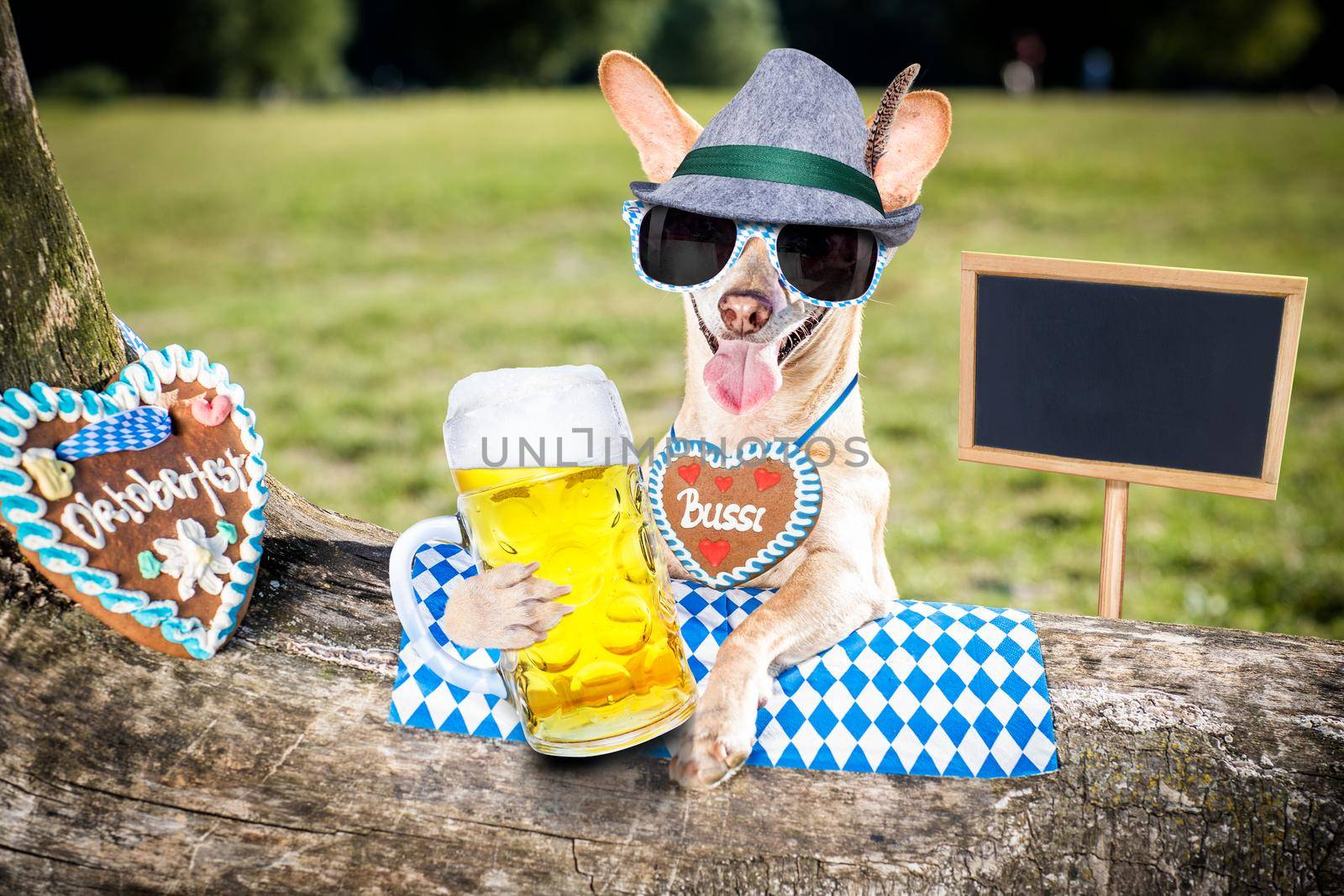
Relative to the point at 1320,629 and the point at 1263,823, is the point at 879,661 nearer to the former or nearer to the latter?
the point at 1263,823

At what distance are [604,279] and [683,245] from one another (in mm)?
8313

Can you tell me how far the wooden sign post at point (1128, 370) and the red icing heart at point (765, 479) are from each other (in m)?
0.54

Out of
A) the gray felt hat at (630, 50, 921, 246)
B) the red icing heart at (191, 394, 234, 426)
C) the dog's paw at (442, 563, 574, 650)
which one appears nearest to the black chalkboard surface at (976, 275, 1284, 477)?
the gray felt hat at (630, 50, 921, 246)

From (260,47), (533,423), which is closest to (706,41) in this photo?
(260,47)

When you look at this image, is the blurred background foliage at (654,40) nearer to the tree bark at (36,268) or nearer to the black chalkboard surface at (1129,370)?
the tree bark at (36,268)

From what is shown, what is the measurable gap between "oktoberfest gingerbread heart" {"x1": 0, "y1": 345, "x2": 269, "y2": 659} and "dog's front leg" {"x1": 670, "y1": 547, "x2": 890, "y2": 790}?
0.83 metres

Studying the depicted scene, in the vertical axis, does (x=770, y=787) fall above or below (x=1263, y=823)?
above

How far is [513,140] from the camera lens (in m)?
15.2

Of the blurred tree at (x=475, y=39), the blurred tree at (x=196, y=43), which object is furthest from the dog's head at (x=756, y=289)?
the blurred tree at (x=475, y=39)

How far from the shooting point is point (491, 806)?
172 cm

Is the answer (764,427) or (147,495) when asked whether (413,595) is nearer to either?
(147,495)

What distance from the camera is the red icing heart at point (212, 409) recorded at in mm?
1787

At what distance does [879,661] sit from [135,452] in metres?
1.34

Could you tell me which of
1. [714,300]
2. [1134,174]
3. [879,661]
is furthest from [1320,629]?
[1134,174]
